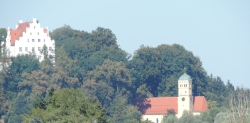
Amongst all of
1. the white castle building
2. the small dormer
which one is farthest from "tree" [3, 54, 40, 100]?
the small dormer

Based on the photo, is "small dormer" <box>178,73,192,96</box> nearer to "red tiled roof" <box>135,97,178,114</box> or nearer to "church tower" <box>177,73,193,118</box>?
"church tower" <box>177,73,193,118</box>

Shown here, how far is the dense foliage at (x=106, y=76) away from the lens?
11562 cm

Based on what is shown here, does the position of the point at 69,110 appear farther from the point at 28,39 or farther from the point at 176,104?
the point at 28,39

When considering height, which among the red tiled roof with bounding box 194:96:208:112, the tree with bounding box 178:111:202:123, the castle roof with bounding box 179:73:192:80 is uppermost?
the castle roof with bounding box 179:73:192:80

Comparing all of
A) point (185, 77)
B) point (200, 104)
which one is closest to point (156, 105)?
point (185, 77)

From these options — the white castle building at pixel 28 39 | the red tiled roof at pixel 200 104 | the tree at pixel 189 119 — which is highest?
the white castle building at pixel 28 39

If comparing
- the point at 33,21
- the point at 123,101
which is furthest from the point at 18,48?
the point at 123,101

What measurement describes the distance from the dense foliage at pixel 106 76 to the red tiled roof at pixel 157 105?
3.42 ft

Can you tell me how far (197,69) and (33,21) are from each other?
19.2 metres

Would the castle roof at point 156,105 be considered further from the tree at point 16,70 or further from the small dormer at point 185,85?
the tree at point 16,70

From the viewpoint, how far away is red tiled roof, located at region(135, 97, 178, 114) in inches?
4791

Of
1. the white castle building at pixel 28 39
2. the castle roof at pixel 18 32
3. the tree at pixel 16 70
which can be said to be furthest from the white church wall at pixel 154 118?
the castle roof at pixel 18 32

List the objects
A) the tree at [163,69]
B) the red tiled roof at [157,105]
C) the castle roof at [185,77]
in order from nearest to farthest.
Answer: the castle roof at [185,77], the red tiled roof at [157,105], the tree at [163,69]

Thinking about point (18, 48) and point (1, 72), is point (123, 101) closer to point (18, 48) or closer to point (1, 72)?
point (1, 72)
